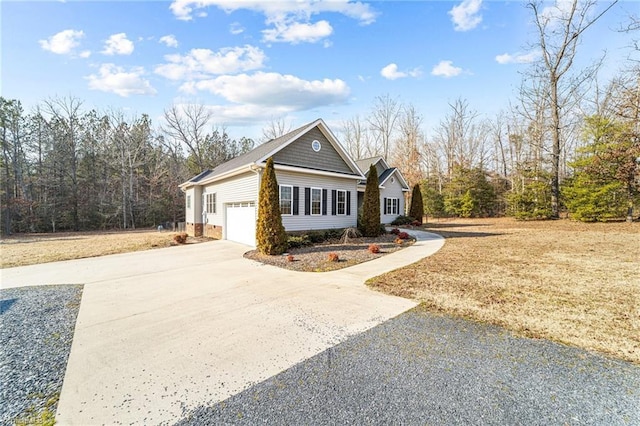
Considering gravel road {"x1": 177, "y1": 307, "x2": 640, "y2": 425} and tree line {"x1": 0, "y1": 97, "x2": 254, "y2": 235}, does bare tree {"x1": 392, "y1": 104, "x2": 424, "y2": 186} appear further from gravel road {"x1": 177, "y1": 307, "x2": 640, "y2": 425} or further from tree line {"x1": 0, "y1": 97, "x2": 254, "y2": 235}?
gravel road {"x1": 177, "y1": 307, "x2": 640, "y2": 425}

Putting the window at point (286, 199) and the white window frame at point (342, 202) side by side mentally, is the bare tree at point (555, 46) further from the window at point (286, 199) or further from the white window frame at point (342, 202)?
the window at point (286, 199)

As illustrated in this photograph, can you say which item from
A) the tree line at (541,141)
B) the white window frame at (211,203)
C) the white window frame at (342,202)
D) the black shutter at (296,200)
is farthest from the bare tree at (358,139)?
the black shutter at (296,200)

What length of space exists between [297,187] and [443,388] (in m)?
10.5

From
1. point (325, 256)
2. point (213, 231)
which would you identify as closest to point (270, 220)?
point (325, 256)

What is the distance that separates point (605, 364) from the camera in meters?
3.11

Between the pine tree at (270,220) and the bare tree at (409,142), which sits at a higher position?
the bare tree at (409,142)

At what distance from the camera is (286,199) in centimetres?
1218

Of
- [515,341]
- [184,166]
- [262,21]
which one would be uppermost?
[262,21]

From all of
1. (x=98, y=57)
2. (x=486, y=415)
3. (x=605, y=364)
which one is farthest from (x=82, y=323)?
(x=98, y=57)

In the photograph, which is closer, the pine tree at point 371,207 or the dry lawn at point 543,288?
the dry lawn at point 543,288

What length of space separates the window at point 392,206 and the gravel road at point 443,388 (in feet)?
59.9

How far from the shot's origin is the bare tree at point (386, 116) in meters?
35.5

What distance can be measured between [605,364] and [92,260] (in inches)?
528

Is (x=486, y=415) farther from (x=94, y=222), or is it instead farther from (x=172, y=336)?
(x=94, y=222)
